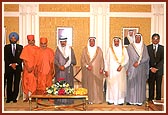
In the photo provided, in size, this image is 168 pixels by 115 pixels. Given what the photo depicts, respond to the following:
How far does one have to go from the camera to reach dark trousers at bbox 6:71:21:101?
7772 millimetres

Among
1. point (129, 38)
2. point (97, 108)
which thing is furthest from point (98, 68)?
point (129, 38)

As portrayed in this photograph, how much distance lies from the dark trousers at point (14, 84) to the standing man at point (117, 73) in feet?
6.70

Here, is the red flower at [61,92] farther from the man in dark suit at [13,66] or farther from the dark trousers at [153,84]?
the dark trousers at [153,84]

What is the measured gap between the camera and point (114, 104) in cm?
761

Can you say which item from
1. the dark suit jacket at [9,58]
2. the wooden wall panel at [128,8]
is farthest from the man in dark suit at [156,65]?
the dark suit jacket at [9,58]

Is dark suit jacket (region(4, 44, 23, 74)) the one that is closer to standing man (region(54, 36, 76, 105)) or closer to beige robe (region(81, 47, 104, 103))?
standing man (region(54, 36, 76, 105))

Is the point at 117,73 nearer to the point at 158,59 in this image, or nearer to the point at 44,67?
the point at 158,59

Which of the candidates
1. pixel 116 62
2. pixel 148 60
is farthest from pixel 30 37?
pixel 148 60

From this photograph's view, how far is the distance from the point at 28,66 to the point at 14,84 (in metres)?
0.61

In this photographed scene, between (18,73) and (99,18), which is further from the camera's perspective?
(99,18)

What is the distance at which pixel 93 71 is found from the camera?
7.69 m

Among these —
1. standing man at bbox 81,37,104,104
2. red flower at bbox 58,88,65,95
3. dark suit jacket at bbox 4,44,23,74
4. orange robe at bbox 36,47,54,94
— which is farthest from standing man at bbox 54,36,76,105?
dark suit jacket at bbox 4,44,23,74

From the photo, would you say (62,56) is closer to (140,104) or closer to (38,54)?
(38,54)

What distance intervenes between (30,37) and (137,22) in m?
2.95
